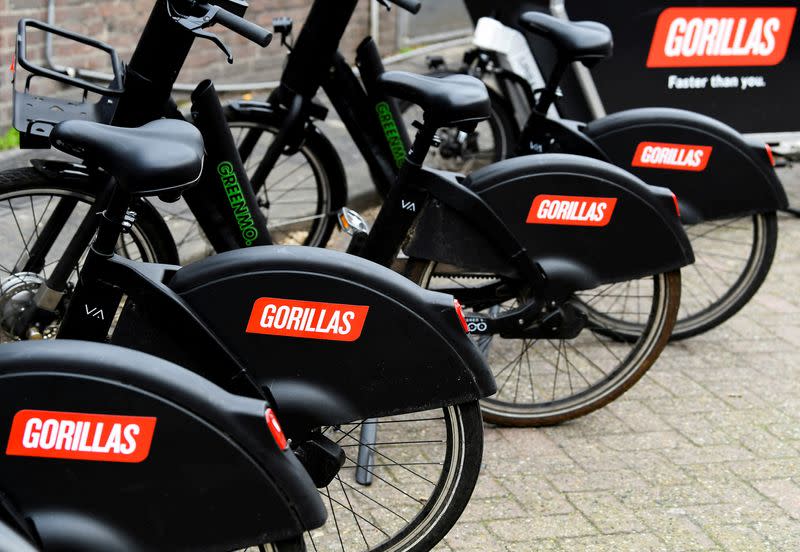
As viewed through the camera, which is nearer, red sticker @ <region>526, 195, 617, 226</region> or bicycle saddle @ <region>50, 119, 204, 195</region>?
bicycle saddle @ <region>50, 119, 204, 195</region>

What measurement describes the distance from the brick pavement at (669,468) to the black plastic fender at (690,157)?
677 millimetres

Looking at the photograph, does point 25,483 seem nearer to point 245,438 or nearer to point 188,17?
point 245,438

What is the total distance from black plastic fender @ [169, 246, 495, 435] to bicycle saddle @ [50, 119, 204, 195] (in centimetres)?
45

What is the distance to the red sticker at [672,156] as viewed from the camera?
4457mm

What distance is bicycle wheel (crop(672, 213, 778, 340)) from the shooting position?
4715mm

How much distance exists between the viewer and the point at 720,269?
18.0 ft

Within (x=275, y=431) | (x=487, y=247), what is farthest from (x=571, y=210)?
(x=275, y=431)

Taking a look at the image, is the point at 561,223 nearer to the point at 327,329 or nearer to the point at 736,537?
the point at 736,537

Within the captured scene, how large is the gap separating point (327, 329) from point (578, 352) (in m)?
2.13

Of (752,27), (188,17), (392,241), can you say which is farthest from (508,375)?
(752,27)

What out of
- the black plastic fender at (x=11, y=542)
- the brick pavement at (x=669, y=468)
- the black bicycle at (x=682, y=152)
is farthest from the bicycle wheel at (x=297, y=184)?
the black plastic fender at (x=11, y=542)

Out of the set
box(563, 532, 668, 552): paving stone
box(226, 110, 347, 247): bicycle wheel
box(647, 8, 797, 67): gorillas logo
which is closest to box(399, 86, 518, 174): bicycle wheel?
box(647, 8, 797, 67): gorillas logo

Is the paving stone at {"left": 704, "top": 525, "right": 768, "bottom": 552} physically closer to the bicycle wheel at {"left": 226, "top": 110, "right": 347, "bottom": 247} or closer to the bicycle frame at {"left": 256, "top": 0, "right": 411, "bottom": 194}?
the bicycle frame at {"left": 256, "top": 0, "right": 411, "bottom": 194}

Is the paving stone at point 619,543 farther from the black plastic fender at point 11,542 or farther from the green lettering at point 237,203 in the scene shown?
the black plastic fender at point 11,542
